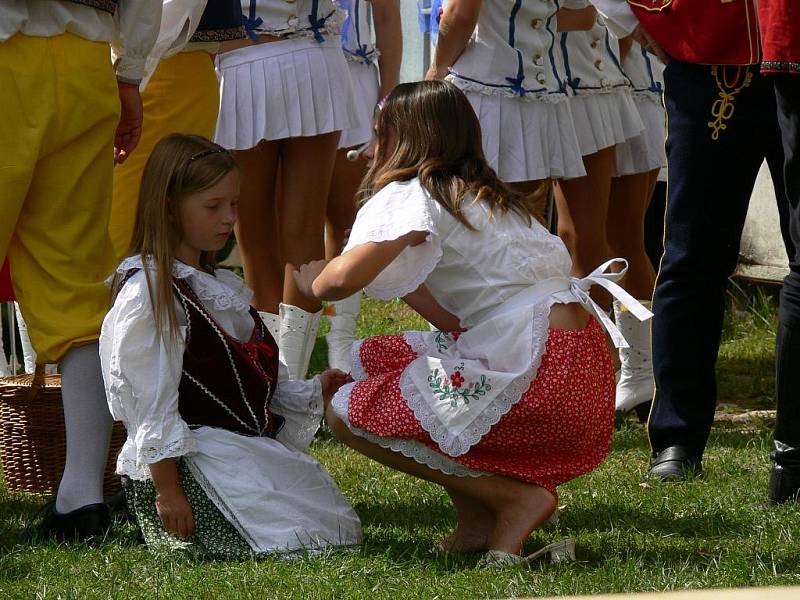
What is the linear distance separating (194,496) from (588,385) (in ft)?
3.10

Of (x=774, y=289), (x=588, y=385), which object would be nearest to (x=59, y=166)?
(x=588, y=385)

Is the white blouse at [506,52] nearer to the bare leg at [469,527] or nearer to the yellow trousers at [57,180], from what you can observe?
the yellow trousers at [57,180]

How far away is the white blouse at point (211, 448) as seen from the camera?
2.97 metres

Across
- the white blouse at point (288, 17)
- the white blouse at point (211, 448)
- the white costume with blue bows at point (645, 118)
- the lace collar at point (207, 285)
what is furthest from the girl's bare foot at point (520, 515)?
the white costume with blue bows at point (645, 118)

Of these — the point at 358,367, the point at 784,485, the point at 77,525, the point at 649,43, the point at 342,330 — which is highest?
the point at 649,43

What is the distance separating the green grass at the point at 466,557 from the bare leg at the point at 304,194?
82 cm

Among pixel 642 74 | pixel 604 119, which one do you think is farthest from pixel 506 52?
pixel 642 74

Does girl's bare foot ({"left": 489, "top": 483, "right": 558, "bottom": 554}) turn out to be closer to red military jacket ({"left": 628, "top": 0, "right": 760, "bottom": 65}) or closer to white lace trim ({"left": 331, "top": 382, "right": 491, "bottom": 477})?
white lace trim ({"left": 331, "top": 382, "right": 491, "bottom": 477})

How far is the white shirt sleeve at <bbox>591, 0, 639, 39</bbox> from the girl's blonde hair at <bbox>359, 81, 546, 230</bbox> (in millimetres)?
703

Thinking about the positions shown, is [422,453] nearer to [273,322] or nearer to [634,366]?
[273,322]

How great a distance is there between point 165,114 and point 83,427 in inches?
41.1

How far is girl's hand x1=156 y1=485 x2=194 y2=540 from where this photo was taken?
3.01 meters

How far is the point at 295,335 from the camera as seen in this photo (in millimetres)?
4500

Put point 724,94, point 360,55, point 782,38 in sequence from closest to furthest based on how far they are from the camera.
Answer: point 782,38 → point 724,94 → point 360,55
